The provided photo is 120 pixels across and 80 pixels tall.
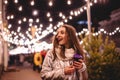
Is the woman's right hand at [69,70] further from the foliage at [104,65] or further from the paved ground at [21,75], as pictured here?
the paved ground at [21,75]

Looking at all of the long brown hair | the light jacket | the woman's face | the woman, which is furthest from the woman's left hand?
the woman's face

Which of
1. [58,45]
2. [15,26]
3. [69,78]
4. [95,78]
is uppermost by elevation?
[58,45]

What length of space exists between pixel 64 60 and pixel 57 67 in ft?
0.41

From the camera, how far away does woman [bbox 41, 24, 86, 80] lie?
4.23 metres

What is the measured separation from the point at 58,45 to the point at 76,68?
1.49 ft

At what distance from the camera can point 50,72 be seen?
4.30 m

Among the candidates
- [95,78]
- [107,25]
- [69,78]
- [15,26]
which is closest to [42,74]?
[69,78]

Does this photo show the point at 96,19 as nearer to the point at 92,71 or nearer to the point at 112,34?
the point at 112,34

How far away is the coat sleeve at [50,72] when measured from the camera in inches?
167

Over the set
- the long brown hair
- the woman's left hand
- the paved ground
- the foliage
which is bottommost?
the paved ground

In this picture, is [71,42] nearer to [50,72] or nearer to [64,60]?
[64,60]

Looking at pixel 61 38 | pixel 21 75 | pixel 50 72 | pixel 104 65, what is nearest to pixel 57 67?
pixel 50 72

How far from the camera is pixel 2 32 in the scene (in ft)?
72.4

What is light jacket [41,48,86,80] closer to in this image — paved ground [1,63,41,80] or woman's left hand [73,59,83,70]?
woman's left hand [73,59,83,70]
